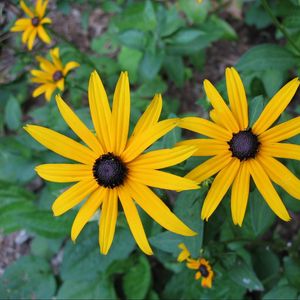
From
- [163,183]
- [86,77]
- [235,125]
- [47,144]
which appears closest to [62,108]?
[47,144]

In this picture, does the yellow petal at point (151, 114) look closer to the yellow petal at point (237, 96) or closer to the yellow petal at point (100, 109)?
the yellow petal at point (100, 109)

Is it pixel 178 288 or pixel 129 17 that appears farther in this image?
pixel 129 17

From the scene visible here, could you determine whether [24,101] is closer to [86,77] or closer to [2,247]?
[86,77]

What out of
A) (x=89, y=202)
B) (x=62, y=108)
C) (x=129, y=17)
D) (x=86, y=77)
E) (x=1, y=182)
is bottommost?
(x=1, y=182)

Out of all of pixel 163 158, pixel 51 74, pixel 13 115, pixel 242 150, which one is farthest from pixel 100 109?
pixel 13 115

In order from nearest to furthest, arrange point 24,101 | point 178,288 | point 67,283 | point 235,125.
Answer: point 235,125, point 178,288, point 67,283, point 24,101

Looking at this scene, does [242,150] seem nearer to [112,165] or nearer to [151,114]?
[151,114]
